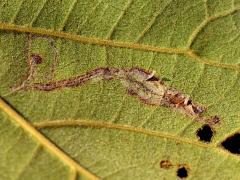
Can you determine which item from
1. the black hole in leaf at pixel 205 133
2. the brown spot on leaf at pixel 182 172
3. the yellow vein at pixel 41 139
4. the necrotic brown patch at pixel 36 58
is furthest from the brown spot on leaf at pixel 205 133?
the necrotic brown patch at pixel 36 58

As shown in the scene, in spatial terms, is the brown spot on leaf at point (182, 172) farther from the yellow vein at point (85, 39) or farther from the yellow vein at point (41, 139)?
the yellow vein at point (85, 39)

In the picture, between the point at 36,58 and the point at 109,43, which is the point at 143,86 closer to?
the point at 109,43

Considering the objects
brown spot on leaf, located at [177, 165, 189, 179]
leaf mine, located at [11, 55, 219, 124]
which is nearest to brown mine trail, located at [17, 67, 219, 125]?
leaf mine, located at [11, 55, 219, 124]

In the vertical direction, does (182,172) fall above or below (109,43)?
below

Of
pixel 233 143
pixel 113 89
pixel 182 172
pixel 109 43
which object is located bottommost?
pixel 182 172

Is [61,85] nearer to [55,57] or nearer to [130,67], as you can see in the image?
[55,57]

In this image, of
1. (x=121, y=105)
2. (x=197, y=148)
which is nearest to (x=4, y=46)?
(x=121, y=105)

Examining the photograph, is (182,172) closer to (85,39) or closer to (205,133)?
(205,133)

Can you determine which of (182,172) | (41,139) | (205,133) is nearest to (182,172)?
(182,172)
